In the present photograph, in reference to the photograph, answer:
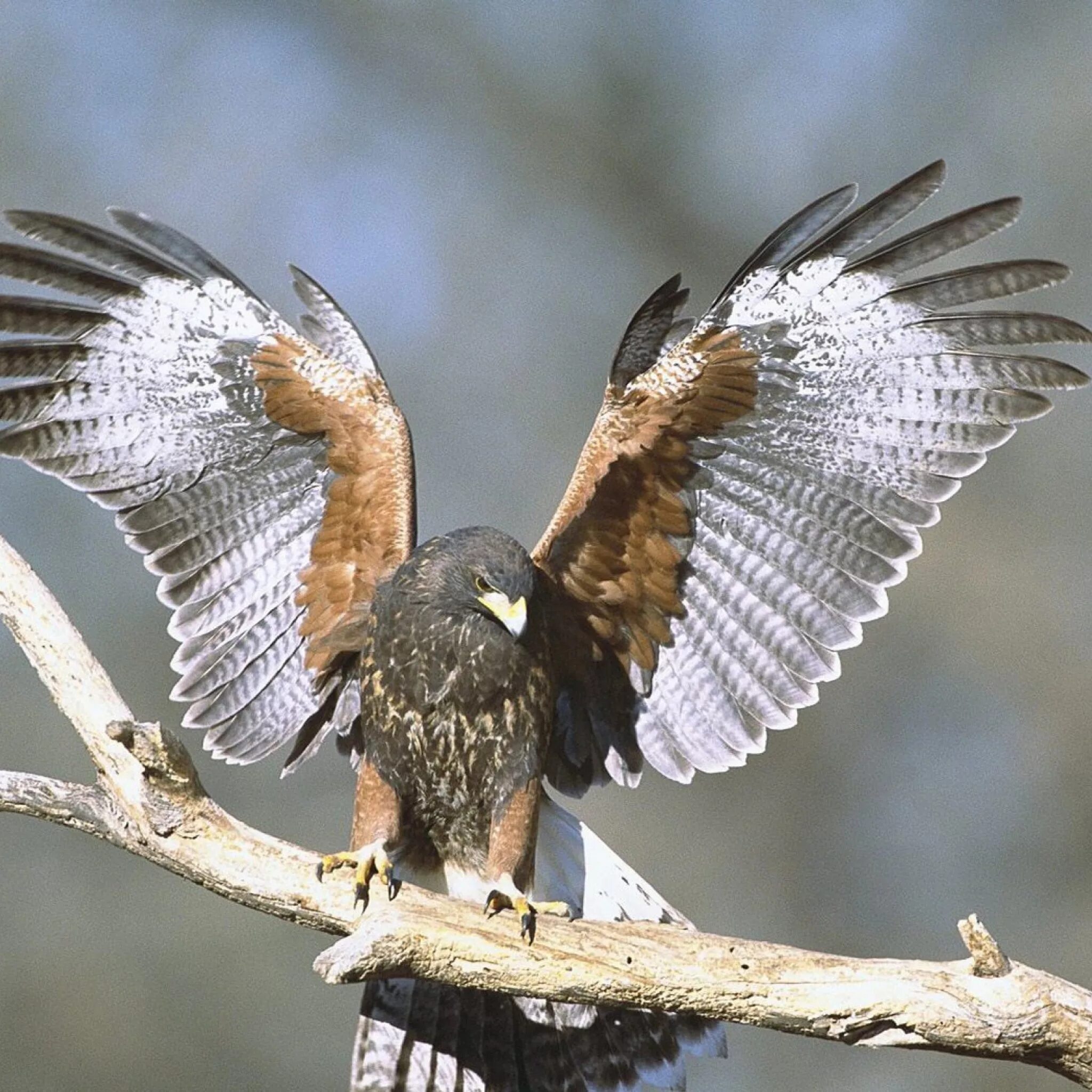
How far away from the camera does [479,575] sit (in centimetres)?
435

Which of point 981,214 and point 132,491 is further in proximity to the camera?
point 132,491

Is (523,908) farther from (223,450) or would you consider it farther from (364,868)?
(223,450)

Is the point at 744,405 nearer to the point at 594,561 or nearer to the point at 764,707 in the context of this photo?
the point at 594,561

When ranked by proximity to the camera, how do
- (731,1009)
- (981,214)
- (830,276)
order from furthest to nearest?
1. (830,276)
2. (981,214)
3. (731,1009)

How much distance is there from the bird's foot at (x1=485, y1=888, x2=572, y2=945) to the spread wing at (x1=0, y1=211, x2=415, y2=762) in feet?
4.32

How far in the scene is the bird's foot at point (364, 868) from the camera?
3.84 meters

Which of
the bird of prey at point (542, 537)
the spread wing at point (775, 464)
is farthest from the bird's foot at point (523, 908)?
the spread wing at point (775, 464)

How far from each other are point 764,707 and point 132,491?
240 cm

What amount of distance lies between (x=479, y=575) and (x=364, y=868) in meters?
0.98

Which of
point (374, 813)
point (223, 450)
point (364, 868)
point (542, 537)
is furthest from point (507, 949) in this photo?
point (223, 450)

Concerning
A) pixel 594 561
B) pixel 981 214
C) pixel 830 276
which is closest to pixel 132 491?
pixel 594 561

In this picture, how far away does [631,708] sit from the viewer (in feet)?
16.6

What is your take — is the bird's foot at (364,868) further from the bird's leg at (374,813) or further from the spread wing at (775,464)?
the spread wing at (775,464)

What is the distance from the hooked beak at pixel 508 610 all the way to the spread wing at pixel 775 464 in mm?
456
